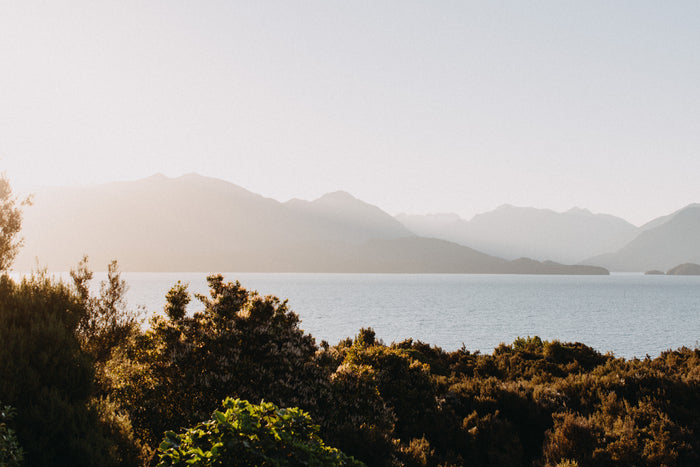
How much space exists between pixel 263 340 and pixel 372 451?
11.2 feet

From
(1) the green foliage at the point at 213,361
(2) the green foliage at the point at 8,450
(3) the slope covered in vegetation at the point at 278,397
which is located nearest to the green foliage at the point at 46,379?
(3) the slope covered in vegetation at the point at 278,397

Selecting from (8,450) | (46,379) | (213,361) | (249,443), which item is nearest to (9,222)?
(46,379)

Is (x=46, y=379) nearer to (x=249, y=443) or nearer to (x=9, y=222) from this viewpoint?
(x=249, y=443)

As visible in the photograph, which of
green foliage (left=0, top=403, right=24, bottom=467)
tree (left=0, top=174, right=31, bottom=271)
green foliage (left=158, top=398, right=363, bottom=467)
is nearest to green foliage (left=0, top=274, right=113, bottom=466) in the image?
green foliage (left=0, top=403, right=24, bottom=467)

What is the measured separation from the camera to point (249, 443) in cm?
612

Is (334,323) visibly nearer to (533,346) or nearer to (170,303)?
(533,346)

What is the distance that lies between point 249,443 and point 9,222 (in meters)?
18.5

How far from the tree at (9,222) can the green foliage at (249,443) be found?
1647 centimetres

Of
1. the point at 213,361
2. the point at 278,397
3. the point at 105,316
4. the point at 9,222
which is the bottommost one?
the point at 278,397

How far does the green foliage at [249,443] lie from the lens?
6.09 m

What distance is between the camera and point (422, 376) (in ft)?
47.6

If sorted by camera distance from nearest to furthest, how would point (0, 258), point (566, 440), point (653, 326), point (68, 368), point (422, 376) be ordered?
point (68, 368) → point (566, 440) → point (422, 376) → point (0, 258) → point (653, 326)

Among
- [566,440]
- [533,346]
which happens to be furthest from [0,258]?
[533,346]

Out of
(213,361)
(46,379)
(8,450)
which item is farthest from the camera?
(213,361)
